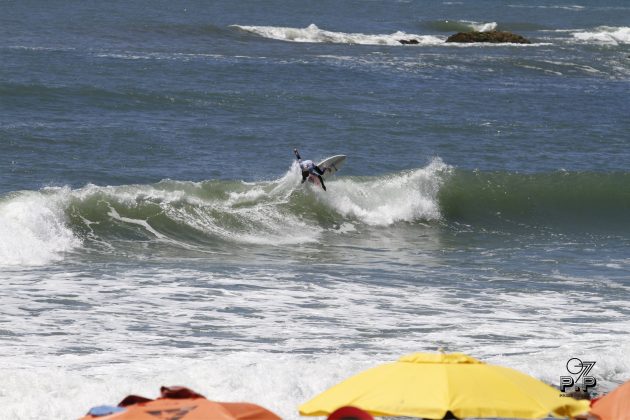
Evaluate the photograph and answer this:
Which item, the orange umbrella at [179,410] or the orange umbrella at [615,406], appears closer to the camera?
the orange umbrella at [179,410]

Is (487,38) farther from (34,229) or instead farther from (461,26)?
(34,229)

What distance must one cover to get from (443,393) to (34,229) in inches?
550

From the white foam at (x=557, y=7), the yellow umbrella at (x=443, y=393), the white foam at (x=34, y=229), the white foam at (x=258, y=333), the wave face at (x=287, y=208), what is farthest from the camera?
the white foam at (x=557, y=7)

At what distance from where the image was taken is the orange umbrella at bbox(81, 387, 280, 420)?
902cm

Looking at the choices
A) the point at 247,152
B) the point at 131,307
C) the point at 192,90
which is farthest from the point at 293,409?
the point at 192,90

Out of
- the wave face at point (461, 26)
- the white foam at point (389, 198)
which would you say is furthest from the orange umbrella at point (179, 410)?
the wave face at point (461, 26)

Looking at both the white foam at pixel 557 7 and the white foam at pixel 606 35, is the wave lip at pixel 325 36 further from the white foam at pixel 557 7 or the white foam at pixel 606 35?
the white foam at pixel 557 7

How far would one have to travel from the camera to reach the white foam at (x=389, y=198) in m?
26.1

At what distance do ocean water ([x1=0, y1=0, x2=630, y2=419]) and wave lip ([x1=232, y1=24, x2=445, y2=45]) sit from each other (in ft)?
9.88

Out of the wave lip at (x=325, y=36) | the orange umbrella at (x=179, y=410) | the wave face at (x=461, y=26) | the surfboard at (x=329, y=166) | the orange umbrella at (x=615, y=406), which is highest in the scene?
the wave face at (x=461, y=26)

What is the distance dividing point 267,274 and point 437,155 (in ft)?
37.7

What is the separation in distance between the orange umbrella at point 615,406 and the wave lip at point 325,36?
4467 centimetres

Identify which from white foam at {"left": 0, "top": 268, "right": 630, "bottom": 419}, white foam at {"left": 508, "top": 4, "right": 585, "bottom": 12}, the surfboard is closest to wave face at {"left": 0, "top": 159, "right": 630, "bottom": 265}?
the surfboard

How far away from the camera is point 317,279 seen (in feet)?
64.2
